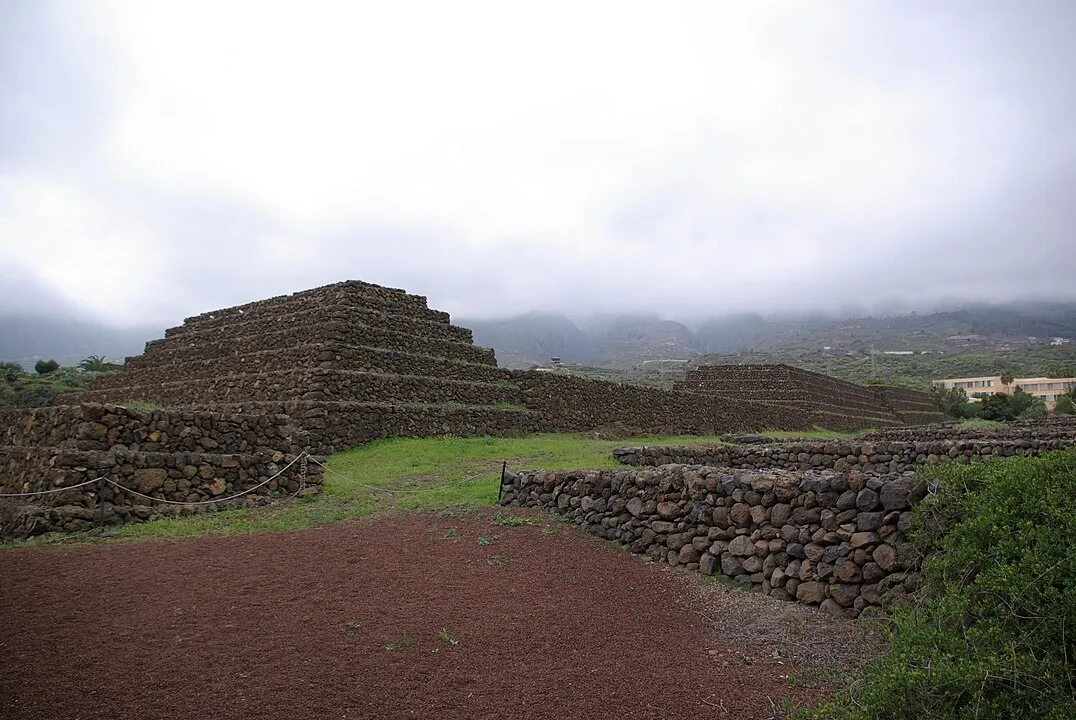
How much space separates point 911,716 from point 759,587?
11.4 ft

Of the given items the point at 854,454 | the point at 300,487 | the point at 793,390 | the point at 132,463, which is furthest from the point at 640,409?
the point at 132,463

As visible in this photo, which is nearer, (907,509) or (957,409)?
(907,509)

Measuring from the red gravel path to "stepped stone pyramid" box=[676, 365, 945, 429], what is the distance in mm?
38721

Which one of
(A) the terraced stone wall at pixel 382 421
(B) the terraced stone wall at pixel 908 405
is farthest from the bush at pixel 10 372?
(B) the terraced stone wall at pixel 908 405

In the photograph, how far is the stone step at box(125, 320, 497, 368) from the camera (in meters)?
20.8

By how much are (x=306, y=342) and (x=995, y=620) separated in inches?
789

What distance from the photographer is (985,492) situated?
4.58 metres

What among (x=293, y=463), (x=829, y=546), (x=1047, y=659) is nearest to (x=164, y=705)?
(x=1047, y=659)

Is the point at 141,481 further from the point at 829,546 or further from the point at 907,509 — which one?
the point at 907,509

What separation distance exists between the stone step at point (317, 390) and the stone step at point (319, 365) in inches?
18.0

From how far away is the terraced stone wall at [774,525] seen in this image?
576 cm

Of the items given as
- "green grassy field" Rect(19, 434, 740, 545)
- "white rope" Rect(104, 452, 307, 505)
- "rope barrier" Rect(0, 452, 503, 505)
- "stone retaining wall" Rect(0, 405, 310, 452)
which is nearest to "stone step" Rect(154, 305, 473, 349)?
"green grassy field" Rect(19, 434, 740, 545)

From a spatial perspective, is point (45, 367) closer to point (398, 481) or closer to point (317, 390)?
point (317, 390)

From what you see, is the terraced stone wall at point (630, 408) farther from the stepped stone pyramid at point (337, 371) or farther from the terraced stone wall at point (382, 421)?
the terraced stone wall at point (382, 421)
